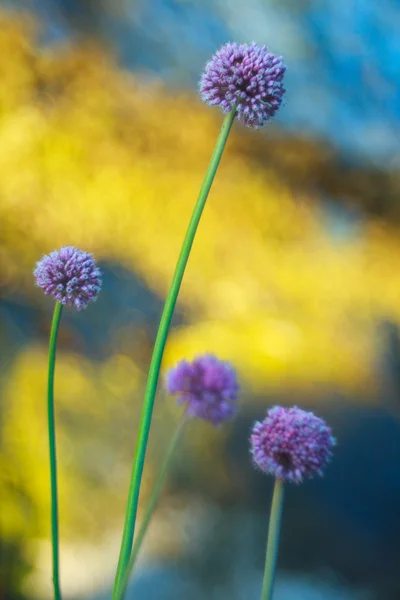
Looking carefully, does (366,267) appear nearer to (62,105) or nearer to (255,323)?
(255,323)

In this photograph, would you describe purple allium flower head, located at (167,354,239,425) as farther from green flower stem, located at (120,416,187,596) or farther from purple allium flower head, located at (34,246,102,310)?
purple allium flower head, located at (34,246,102,310)

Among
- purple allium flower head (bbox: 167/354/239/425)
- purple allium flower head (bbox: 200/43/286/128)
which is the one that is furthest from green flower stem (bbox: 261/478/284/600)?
purple allium flower head (bbox: 200/43/286/128)

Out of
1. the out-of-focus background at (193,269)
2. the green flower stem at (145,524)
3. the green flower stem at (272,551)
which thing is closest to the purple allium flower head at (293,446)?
the green flower stem at (272,551)

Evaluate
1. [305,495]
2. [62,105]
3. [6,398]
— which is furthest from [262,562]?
[62,105]

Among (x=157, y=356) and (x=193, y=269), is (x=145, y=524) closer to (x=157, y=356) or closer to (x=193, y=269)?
(x=157, y=356)

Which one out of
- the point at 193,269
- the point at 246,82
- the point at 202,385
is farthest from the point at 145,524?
the point at 193,269

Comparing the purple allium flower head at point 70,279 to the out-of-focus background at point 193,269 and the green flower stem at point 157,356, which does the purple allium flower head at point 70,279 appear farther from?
the out-of-focus background at point 193,269
